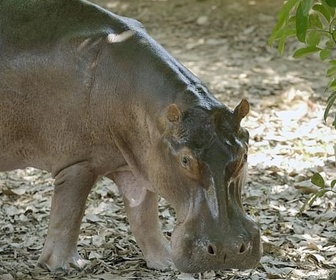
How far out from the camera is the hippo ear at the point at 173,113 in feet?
15.1

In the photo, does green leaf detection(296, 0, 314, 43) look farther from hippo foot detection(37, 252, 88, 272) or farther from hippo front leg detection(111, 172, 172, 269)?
hippo foot detection(37, 252, 88, 272)

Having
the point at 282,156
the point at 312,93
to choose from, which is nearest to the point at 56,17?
the point at 282,156

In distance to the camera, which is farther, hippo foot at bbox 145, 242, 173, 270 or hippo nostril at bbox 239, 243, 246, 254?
hippo foot at bbox 145, 242, 173, 270

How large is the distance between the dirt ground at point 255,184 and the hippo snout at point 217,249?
794mm

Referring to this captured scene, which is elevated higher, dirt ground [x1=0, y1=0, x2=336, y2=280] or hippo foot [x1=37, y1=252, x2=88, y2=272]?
hippo foot [x1=37, y1=252, x2=88, y2=272]

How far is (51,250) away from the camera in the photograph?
17.3ft

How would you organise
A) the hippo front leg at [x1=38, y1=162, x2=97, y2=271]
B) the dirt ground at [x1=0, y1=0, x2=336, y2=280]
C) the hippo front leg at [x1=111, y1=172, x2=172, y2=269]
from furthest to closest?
the dirt ground at [x1=0, y1=0, x2=336, y2=280], the hippo front leg at [x1=111, y1=172, x2=172, y2=269], the hippo front leg at [x1=38, y1=162, x2=97, y2=271]

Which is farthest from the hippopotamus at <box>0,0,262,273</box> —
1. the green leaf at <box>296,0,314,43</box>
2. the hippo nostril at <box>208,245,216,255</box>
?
the green leaf at <box>296,0,314,43</box>

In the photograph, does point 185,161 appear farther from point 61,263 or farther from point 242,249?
point 61,263

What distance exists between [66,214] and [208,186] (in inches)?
43.8

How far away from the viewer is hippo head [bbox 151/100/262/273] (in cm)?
439

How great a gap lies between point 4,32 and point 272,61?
Answer: 590 cm

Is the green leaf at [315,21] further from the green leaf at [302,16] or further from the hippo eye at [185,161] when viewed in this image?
the hippo eye at [185,161]

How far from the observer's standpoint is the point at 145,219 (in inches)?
213
